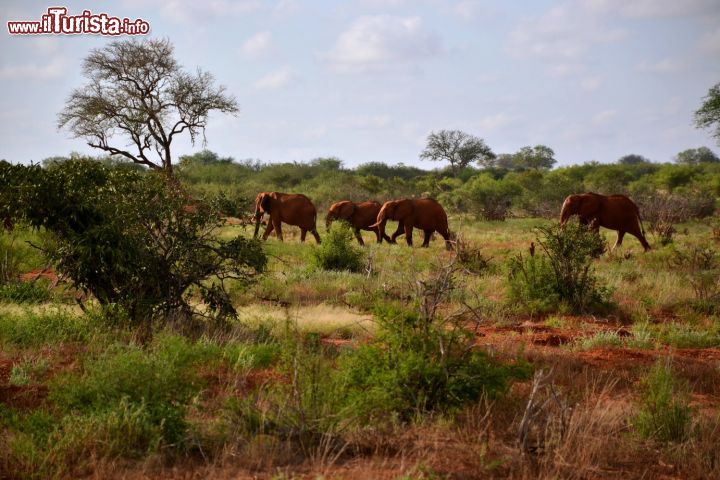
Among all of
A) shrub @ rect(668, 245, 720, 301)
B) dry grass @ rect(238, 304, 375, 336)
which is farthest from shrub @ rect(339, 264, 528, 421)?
shrub @ rect(668, 245, 720, 301)

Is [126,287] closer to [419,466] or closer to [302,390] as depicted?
[302,390]

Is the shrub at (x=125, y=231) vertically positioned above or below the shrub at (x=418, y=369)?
above

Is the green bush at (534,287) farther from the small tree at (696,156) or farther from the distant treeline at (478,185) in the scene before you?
the small tree at (696,156)

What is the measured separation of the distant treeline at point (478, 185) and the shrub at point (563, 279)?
1134 cm

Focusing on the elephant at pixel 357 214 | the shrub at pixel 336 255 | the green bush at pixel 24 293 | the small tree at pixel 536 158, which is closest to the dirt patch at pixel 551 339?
the shrub at pixel 336 255

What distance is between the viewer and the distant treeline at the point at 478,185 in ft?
106

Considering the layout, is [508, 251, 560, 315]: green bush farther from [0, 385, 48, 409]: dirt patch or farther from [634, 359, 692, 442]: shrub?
[0, 385, 48, 409]: dirt patch

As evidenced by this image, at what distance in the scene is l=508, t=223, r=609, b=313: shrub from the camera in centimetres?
1062

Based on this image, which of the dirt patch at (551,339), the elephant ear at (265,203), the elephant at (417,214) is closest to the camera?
the dirt patch at (551,339)

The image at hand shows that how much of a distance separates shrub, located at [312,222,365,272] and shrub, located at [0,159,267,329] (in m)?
5.95

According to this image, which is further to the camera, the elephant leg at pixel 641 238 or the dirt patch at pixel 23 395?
the elephant leg at pixel 641 238

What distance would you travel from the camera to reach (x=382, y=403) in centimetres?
479

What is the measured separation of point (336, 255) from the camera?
14.4 m

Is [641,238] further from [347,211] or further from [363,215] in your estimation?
[347,211]
